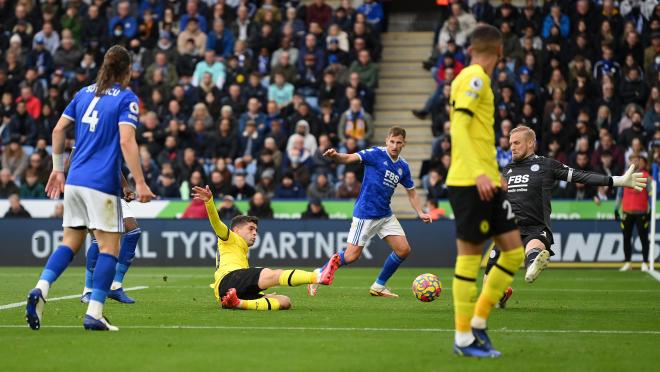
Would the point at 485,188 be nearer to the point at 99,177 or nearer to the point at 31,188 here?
the point at 99,177

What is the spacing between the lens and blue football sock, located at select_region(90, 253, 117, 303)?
947cm

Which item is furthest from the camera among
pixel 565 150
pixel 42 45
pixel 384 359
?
pixel 42 45

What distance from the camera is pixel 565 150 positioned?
81.1ft

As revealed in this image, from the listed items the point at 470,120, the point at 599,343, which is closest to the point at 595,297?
the point at 599,343

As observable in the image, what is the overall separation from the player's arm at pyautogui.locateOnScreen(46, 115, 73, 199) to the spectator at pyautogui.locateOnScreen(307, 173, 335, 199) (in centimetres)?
1454

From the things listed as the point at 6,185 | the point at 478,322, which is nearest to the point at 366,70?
the point at 6,185

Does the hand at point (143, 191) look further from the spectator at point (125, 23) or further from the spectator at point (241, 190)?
the spectator at point (125, 23)

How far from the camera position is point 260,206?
23484mm

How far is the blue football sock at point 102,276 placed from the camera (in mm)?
9469

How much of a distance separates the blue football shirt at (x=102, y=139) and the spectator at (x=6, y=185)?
623 inches

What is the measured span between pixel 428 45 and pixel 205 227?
30.5 feet

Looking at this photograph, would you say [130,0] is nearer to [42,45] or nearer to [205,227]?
[42,45]

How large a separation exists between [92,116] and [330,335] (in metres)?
2.67

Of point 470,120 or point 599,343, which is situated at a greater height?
point 470,120
